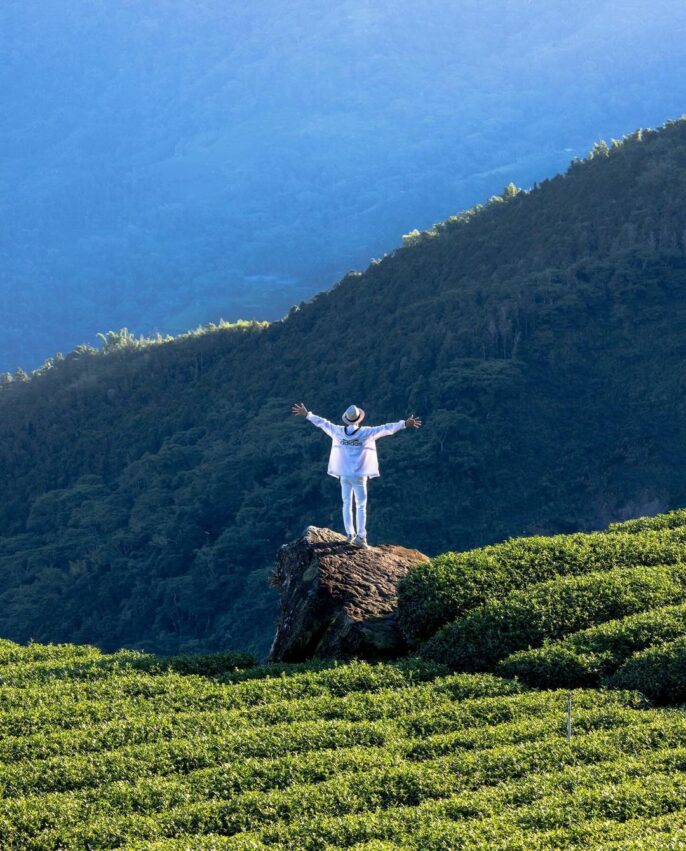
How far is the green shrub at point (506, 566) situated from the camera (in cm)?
1792

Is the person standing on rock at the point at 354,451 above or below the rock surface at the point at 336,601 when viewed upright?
above

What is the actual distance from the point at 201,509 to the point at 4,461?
1463 cm

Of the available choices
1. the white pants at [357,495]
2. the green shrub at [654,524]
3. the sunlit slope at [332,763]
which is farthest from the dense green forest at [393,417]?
the sunlit slope at [332,763]

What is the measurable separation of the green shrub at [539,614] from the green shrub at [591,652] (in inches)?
15.2

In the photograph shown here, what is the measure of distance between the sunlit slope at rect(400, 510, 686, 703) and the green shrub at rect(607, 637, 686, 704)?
0.04ft

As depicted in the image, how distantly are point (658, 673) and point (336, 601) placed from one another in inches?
221

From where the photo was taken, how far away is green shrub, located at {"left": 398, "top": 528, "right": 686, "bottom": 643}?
58.8 feet

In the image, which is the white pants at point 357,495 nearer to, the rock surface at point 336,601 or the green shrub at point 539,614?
the rock surface at point 336,601

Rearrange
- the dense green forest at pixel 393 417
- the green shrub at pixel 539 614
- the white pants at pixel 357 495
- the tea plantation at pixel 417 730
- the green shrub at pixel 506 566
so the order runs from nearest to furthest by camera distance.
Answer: the tea plantation at pixel 417 730
the green shrub at pixel 539 614
the green shrub at pixel 506 566
the white pants at pixel 357 495
the dense green forest at pixel 393 417

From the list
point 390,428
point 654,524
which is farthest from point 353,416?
point 654,524

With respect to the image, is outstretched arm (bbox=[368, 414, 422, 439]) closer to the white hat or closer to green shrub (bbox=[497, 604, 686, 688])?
the white hat

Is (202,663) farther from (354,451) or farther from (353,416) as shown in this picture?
(353,416)

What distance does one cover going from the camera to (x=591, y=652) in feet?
52.4

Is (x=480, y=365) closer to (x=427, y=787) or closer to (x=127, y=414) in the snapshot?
(x=127, y=414)
